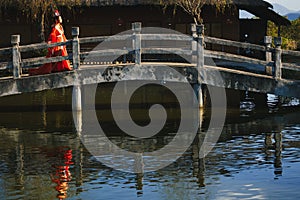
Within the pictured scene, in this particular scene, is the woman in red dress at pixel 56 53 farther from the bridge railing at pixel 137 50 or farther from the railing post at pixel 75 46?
the railing post at pixel 75 46

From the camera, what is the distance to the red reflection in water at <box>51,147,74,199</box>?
10902 mm

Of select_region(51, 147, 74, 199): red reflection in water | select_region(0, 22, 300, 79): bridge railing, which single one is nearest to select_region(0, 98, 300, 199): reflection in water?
select_region(51, 147, 74, 199): red reflection in water

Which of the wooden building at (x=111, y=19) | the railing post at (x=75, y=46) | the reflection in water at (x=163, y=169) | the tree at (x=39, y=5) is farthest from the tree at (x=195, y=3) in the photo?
the reflection in water at (x=163, y=169)

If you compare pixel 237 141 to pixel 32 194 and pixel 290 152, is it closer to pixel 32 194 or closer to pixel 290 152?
pixel 290 152

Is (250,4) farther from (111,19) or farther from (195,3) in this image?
(111,19)

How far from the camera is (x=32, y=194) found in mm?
10727

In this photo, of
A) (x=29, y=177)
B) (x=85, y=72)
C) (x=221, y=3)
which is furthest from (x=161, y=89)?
(x=29, y=177)

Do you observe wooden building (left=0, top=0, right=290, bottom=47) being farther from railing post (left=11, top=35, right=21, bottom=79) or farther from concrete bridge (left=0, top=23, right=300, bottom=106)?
railing post (left=11, top=35, right=21, bottom=79)

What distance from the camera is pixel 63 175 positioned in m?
12.0

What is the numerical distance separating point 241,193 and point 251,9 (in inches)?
1083

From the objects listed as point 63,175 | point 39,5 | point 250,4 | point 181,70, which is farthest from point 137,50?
point 250,4

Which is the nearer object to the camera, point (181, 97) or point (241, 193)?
point (241, 193)

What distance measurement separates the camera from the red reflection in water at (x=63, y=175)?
10902mm

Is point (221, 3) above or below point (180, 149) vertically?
above
